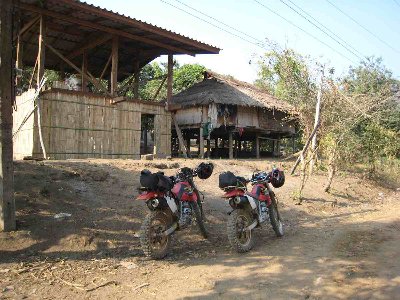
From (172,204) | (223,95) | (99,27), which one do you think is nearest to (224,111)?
(223,95)

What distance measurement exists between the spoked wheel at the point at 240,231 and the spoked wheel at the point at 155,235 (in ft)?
2.82

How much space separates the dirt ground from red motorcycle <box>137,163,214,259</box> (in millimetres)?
248

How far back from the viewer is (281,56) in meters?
15.3

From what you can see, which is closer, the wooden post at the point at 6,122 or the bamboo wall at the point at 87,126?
the wooden post at the point at 6,122

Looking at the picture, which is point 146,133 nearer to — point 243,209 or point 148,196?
point 243,209

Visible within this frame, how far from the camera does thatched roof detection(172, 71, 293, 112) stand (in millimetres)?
19328

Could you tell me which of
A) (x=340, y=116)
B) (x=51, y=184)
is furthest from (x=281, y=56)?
(x=51, y=184)

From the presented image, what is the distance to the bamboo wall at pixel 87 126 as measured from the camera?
1280cm

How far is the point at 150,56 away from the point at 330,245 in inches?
565

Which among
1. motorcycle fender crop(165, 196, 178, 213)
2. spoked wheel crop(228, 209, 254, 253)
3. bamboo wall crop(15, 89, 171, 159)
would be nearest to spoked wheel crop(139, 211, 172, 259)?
motorcycle fender crop(165, 196, 178, 213)

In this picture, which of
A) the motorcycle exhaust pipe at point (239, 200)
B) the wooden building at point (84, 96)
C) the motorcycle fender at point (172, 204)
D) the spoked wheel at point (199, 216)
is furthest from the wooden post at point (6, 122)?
the wooden building at point (84, 96)

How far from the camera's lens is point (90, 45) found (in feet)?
53.0

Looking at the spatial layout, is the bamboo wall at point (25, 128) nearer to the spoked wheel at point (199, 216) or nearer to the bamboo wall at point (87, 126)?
the bamboo wall at point (87, 126)

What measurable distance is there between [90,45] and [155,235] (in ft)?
42.5
